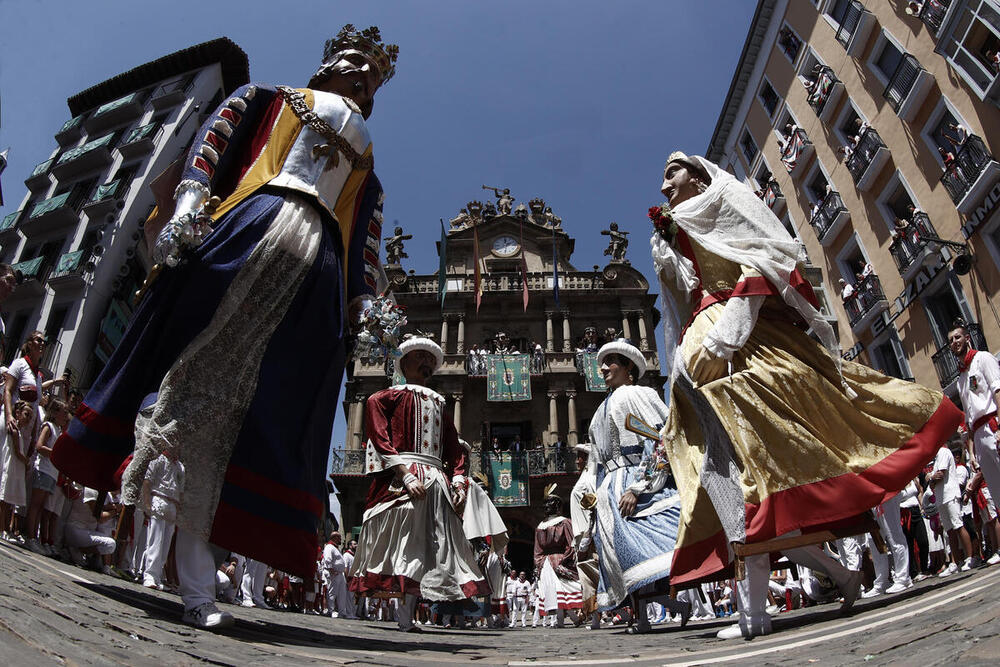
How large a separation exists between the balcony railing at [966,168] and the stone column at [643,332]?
15.0m

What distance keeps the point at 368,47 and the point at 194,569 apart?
344 centimetres

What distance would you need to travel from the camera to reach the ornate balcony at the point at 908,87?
14906mm

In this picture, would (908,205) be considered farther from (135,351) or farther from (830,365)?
(135,351)

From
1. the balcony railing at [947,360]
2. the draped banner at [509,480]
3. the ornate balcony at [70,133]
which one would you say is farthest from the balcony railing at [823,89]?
the ornate balcony at [70,133]

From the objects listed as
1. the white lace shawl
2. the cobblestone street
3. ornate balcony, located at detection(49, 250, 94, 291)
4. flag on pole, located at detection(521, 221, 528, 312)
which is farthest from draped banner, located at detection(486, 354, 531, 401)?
the cobblestone street

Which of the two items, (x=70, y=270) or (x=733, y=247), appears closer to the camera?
(x=733, y=247)

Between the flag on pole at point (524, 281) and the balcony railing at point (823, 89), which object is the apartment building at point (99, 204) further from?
the balcony railing at point (823, 89)

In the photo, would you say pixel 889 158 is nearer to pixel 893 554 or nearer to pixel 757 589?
pixel 893 554

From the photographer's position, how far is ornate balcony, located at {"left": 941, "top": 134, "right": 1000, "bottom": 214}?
13.0 metres

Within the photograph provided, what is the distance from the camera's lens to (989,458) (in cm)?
592

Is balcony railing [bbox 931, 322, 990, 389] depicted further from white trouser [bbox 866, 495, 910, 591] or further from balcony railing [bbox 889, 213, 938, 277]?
white trouser [bbox 866, 495, 910, 591]

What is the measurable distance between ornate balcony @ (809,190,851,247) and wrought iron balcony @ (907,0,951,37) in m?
5.00

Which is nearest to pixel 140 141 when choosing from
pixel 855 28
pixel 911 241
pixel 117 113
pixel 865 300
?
pixel 117 113

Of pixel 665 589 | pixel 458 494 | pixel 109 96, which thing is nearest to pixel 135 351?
pixel 458 494
